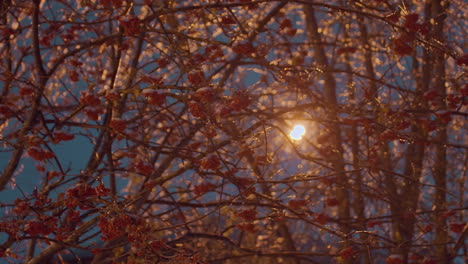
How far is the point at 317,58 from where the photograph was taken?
586 centimetres

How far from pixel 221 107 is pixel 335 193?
3.00 meters

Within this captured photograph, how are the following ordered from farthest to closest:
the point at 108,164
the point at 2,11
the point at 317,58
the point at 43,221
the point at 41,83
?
the point at 317,58 → the point at 108,164 → the point at 2,11 → the point at 41,83 → the point at 43,221

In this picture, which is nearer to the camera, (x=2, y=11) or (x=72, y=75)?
(x=2, y=11)

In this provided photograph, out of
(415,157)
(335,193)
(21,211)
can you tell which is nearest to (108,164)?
(21,211)

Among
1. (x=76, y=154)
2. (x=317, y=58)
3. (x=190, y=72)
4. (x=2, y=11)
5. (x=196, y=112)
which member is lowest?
(x=196, y=112)

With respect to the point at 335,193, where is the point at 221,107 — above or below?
below

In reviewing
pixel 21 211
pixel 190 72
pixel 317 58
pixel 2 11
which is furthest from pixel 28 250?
pixel 317 58

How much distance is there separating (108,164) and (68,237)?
0.82 meters

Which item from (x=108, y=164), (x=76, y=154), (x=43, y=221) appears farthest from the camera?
(x=76, y=154)

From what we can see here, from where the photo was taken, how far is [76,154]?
1777 inches

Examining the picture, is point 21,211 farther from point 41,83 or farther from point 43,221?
point 41,83

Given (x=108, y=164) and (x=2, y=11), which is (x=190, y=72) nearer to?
(x=108, y=164)

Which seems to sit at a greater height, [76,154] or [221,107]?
[76,154]

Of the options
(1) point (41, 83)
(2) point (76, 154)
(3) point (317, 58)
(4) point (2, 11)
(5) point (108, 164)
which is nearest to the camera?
(1) point (41, 83)
